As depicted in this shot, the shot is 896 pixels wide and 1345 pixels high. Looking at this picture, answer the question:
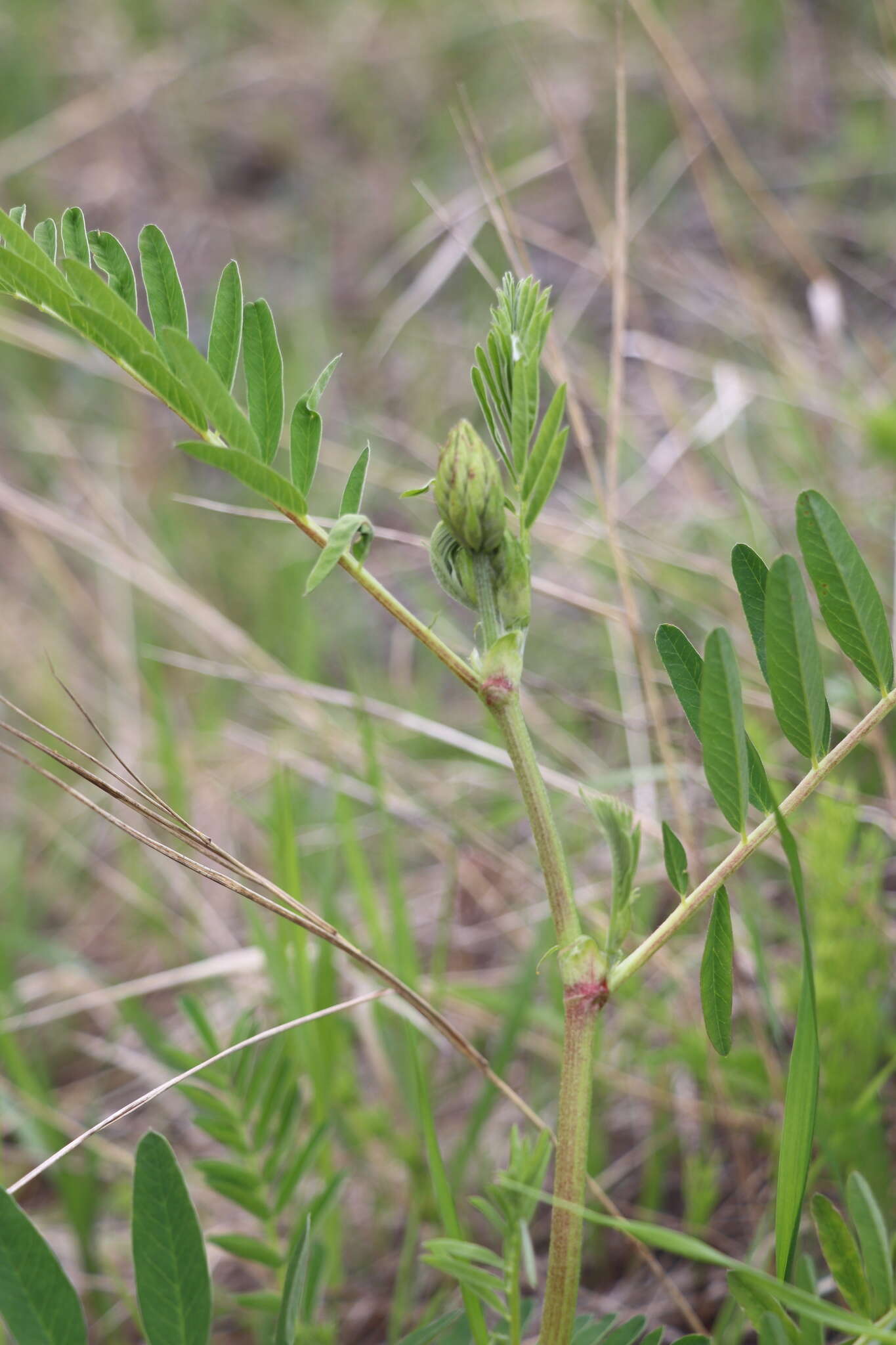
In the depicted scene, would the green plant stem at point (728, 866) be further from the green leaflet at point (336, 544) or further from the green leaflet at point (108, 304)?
the green leaflet at point (108, 304)

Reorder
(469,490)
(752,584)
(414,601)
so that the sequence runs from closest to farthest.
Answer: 1. (469,490)
2. (752,584)
3. (414,601)

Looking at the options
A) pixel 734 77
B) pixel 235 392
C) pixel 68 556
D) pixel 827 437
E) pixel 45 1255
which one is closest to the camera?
pixel 45 1255

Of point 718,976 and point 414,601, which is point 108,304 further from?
point 414,601

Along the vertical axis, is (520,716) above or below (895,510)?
below

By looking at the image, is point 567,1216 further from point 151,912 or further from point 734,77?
point 734,77

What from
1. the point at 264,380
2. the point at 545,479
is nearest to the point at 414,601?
the point at 264,380

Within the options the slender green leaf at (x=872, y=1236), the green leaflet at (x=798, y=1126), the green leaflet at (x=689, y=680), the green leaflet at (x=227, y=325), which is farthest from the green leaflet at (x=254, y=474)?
the slender green leaf at (x=872, y=1236)

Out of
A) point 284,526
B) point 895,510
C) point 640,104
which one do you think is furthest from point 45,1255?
point 640,104
